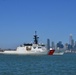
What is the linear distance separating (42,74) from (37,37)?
421ft

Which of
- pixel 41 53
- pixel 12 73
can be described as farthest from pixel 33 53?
pixel 12 73

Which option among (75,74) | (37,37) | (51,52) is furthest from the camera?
(37,37)

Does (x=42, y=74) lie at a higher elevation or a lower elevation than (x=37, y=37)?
lower

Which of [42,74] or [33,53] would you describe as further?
[33,53]

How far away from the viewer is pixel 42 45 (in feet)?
557

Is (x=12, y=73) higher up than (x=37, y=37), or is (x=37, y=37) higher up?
(x=37, y=37)

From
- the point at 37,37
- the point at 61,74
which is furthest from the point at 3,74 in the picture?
the point at 37,37

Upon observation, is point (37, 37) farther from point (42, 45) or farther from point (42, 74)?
point (42, 74)

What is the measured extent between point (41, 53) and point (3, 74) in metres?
118

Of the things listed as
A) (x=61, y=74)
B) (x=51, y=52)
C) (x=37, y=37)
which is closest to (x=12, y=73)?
(x=61, y=74)

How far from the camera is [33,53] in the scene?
168m

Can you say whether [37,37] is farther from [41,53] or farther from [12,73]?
[12,73]

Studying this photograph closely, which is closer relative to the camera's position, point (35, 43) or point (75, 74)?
point (75, 74)

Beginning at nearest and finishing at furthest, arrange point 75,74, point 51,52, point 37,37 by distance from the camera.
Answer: point 75,74
point 51,52
point 37,37
